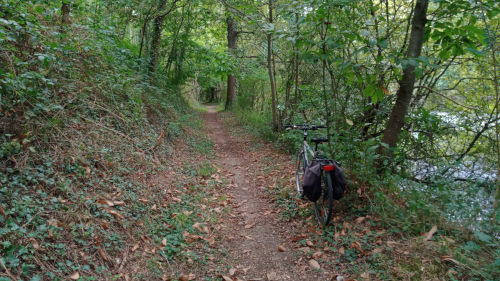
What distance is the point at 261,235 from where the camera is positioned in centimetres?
460

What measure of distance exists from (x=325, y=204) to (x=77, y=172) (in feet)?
12.5

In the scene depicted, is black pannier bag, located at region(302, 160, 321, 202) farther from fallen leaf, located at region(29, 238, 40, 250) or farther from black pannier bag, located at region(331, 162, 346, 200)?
fallen leaf, located at region(29, 238, 40, 250)

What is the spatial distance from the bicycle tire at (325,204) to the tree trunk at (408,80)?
132 centimetres

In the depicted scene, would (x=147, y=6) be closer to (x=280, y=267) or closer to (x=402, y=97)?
(x=402, y=97)

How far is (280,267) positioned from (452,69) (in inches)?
242

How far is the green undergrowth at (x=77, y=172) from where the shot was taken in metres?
3.05

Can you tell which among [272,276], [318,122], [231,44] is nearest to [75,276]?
[272,276]

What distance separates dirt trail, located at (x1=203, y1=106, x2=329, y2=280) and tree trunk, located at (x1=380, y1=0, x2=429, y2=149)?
91.9 inches

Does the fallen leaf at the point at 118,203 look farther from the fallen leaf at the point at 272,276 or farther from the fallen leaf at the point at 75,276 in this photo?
the fallen leaf at the point at 272,276

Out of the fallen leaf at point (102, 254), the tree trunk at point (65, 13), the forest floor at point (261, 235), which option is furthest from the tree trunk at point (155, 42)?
the fallen leaf at point (102, 254)

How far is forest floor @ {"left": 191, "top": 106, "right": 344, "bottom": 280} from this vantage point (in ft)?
12.1

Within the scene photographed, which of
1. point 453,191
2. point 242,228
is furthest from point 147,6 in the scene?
point 453,191

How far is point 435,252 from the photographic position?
3215 mm

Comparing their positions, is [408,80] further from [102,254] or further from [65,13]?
[65,13]
